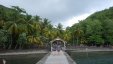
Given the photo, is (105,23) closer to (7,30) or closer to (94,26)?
(94,26)

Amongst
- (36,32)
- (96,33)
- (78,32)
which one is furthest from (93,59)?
(96,33)

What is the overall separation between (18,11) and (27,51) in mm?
12215

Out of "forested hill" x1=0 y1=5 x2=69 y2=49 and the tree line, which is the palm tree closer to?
the tree line

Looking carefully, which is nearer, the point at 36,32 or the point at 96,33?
the point at 36,32

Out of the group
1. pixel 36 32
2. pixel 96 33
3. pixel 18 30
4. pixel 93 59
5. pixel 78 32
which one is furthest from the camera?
pixel 96 33

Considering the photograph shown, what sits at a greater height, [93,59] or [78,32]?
[78,32]

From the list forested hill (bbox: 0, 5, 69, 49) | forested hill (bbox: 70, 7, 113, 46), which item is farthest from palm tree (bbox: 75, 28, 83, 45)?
forested hill (bbox: 0, 5, 69, 49)

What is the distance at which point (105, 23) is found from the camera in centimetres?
8900

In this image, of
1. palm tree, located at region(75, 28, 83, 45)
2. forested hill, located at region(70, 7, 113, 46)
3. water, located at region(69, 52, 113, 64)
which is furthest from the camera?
forested hill, located at region(70, 7, 113, 46)

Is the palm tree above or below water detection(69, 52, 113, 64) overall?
above

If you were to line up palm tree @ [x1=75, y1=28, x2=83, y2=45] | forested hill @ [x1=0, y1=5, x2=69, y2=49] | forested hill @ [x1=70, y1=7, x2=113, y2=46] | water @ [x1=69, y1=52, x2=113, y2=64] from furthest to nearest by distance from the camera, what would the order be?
forested hill @ [x1=70, y1=7, x2=113, y2=46] < palm tree @ [x1=75, y1=28, x2=83, y2=45] < forested hill @ [x1=0, y1=5, x2=69, y2=49] < water @ [x1=69, y1=52, x2=113, y2=64]

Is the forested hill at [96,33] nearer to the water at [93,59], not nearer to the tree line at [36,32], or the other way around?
the tree line at [36,32]

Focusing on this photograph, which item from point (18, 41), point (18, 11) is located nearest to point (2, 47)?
point (18, 41)

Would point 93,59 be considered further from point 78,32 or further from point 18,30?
point 78,32
